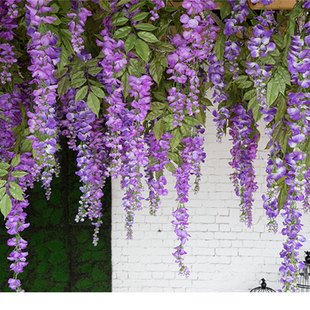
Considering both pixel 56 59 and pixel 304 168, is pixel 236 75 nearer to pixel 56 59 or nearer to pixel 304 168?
pixel 304 168

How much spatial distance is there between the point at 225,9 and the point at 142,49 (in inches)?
12.2

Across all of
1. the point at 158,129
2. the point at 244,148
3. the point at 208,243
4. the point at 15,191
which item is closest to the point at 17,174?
the point at 15,191

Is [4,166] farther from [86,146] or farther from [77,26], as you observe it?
[77,26]

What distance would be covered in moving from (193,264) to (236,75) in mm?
2377

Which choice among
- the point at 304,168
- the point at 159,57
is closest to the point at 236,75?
the point at 159,57

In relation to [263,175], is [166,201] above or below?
below

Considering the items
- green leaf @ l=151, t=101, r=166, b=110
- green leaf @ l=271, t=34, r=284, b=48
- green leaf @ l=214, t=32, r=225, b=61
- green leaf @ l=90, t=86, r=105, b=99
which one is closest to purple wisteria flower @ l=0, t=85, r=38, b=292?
green leaf @ l=90, t=86, r=105, b=99

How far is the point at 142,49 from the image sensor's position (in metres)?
0.92

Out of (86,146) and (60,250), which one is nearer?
(86,146)

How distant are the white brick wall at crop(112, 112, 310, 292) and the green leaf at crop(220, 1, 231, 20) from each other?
2.11 meters

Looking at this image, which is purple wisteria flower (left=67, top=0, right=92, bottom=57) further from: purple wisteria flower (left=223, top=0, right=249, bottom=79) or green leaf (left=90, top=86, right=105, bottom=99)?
purple wisteria flower (left=223, top=0, right=249, bottom=79)

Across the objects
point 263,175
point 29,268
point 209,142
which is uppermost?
point 209,142

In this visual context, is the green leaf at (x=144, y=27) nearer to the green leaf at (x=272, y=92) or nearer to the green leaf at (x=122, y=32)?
the green leaf at (x=122, y=32)
